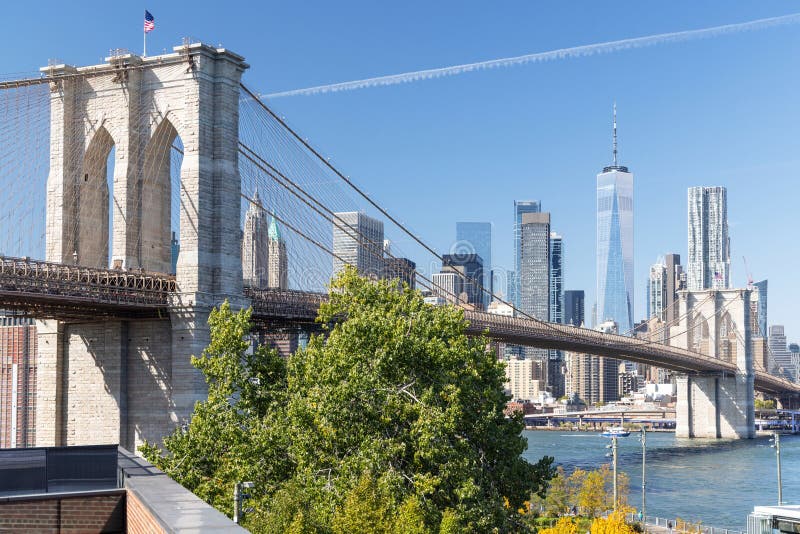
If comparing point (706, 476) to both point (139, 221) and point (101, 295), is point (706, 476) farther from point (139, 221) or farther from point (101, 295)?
point (101, 295)

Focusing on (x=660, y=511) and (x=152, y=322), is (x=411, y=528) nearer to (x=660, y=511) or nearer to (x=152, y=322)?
(x=152, y=322)

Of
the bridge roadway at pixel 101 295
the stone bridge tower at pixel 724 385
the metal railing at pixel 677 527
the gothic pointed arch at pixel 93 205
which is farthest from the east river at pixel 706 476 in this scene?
the gothic pointed arch at pixel 93 205

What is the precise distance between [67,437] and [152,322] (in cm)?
664

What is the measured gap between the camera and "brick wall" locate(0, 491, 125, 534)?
1138 centimetres

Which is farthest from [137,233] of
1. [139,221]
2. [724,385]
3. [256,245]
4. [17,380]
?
[724,385]

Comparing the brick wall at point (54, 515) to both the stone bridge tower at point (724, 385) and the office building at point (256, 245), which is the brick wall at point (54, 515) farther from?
the stone bridge tower at point (724, 385)

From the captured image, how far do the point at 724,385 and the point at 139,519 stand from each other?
135m

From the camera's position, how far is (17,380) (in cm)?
8656

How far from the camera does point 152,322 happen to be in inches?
1657

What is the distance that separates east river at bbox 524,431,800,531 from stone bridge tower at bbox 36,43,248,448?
30.5m

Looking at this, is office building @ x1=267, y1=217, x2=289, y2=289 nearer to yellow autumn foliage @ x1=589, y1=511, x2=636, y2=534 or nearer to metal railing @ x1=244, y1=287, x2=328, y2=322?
metal railing @ x1=244, y1=287, x2=328, y2=322

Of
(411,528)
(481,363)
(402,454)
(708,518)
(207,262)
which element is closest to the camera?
(411,528)

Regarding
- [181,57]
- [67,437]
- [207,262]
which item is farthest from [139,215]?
[67,437]

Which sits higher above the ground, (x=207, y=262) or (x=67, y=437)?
(x=207, y=262)
